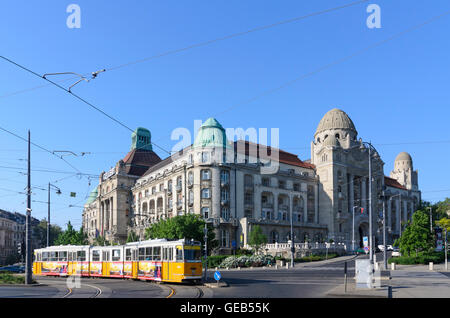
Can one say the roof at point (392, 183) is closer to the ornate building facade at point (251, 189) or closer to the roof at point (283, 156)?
the ornate building facade at point (251, 189)

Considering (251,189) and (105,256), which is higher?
(251,189)

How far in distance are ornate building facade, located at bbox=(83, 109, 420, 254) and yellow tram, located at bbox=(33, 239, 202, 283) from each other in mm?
30037

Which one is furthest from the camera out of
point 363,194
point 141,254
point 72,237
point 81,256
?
point 72,237

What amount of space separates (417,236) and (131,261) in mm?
37968

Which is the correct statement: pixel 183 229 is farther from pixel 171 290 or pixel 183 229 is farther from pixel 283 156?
pixel 171 290

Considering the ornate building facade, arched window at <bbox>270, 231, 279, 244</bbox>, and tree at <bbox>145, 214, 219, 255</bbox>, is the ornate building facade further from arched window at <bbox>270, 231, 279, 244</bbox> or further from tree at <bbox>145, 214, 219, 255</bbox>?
tree at <bbox>145, 214, 219, 255</bbox>

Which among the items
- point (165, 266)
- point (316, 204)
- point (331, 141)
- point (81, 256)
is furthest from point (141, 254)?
point (331, 141)

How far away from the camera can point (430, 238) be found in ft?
197

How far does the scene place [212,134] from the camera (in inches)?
3142

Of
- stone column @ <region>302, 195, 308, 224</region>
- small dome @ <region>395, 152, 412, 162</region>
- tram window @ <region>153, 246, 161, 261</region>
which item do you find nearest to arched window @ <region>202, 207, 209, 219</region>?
stone column @ <region>302, 195, 308, 224</region>

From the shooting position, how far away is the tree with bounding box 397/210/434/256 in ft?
192

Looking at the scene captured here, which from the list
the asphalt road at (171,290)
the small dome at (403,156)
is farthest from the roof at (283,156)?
the asphalt road at (171,290)
